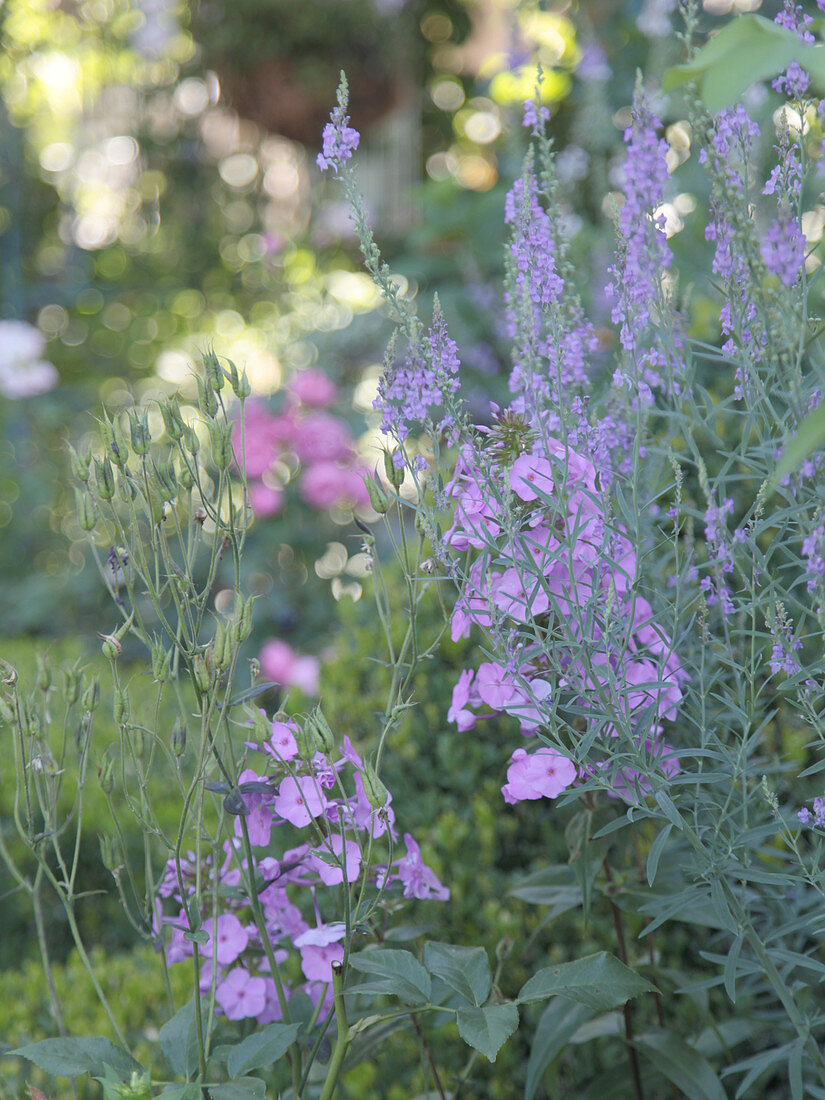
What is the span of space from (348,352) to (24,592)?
5.47 ft

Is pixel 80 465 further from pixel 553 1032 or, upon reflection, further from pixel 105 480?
pixel 553 1032

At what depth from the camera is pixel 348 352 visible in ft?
13.7

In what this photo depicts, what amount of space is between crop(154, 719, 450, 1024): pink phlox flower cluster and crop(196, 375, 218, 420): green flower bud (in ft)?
0.98

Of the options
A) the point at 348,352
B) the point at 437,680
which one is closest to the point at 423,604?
the point at 437,680

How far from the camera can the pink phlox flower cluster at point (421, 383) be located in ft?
2.88

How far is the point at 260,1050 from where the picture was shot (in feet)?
2.88

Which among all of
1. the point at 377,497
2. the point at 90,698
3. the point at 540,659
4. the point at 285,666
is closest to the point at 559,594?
the point at 540,659

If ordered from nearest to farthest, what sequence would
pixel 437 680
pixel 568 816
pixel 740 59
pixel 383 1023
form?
pixel 740 59 < pixel 383 1023 < pixel 568 816 < pixel 437 680

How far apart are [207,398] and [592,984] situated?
2.07 feet

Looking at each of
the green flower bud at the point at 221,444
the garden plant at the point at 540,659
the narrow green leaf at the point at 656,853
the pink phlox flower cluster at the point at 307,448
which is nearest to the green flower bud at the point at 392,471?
the garden plant at the point at 540,659

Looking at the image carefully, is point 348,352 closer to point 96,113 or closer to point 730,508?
point 96,113

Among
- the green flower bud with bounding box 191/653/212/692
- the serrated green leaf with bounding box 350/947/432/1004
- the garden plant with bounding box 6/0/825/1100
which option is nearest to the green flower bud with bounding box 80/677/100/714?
the garden plant with bounding box 6/0/825/1100

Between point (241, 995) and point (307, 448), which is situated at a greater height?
point (241, 995)

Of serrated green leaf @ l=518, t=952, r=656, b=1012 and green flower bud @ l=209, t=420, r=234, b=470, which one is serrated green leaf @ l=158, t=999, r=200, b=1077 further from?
green flower bud @ l=209, t=420, r=234, b=470
